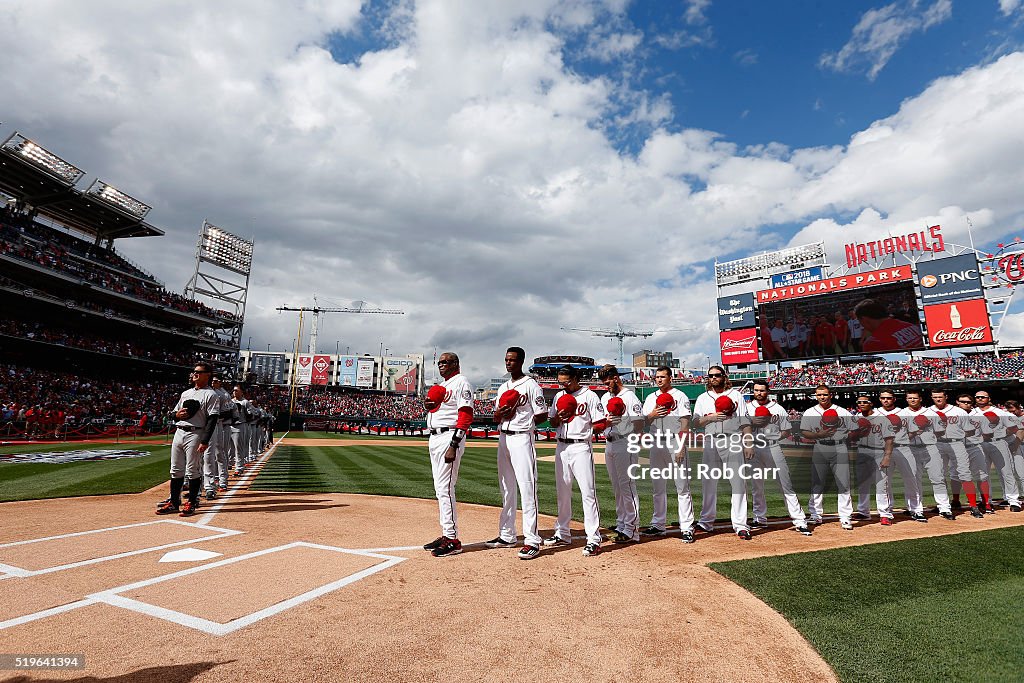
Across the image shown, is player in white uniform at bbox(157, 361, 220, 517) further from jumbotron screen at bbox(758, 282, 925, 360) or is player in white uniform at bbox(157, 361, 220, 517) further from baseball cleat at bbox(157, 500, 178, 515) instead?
jumbotron screen at bbox(758, 282, 925, 360)

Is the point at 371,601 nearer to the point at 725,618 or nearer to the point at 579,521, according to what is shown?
the point at 725,618

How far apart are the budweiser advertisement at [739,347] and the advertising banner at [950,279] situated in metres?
11.1

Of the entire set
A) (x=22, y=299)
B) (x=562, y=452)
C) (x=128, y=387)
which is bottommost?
(x=562, y=452)

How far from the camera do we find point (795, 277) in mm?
38375

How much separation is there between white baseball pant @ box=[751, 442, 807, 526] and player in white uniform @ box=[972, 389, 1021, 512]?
461cm

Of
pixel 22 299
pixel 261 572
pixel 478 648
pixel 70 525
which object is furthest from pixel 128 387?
pixel 478 648

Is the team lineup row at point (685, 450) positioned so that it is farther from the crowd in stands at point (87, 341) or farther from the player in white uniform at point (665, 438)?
the crowd in stands at point (87, 341)

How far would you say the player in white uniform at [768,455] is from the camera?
6.08 m

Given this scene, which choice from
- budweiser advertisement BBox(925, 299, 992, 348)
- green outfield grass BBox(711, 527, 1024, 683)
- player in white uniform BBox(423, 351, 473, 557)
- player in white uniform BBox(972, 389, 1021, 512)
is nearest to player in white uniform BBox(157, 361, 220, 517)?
player in white uniform BBox(423, 351, 473, 557)

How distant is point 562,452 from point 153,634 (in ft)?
12.5

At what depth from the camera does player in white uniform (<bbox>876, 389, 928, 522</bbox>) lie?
23.1 ft

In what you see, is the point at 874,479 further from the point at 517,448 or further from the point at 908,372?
the point at 908,372

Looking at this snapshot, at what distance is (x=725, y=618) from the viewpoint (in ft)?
11.1

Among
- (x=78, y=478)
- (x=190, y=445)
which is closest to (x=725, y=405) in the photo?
(x=190, y=445)
